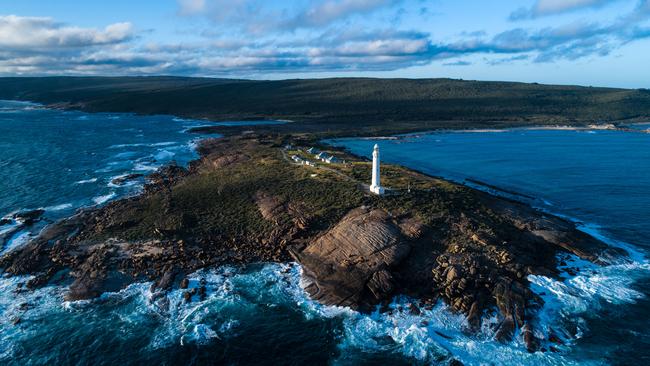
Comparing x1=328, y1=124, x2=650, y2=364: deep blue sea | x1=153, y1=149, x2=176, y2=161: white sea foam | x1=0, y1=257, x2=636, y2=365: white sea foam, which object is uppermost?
x1=328, y1=124, x2=650, y2=364: deep blue sea

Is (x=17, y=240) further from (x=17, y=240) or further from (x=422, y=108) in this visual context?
(x=422, y=108)

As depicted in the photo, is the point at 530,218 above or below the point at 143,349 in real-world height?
above

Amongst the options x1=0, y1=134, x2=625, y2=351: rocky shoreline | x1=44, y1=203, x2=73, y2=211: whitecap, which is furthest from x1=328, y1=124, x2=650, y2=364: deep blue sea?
x1=44, y1=203, x2=73, y2=211: whitecap

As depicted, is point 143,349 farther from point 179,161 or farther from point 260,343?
point 179,161

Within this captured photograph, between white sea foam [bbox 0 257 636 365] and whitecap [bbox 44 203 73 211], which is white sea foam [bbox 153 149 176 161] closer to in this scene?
whitecap [bbox 44 203 73 211]

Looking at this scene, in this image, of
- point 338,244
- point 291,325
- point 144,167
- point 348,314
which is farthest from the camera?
point 144,167

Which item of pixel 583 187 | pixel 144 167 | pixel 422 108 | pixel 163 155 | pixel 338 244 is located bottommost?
pixel 163 155

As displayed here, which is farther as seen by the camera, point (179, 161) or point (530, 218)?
point (179, 161)

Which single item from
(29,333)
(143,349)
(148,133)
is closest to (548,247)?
(143,349)

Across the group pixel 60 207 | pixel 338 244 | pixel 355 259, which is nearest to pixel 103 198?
pixel 60 207
